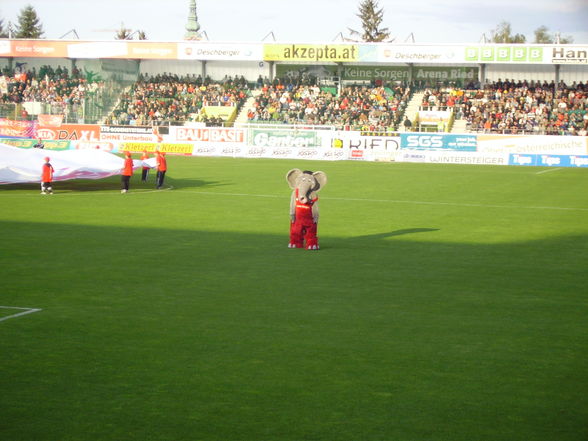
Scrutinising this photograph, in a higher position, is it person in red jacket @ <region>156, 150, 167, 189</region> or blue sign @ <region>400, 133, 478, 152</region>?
blue sign @ <region>400, 133, 478, 152</region>

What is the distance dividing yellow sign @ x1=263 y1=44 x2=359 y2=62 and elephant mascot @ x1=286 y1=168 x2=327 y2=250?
45.8 m

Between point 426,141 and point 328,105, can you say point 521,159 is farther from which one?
point 328,105

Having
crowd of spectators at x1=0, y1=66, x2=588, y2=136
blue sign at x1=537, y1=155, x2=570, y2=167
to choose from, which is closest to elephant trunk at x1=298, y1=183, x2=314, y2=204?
blue sign at x1=537, y1=155, x2=570, y2=167

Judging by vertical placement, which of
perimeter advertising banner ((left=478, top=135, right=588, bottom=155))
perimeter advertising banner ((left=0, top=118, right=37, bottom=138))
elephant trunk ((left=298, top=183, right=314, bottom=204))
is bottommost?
elephant trunk ((left=298, top=183, right=314, bottom=204))

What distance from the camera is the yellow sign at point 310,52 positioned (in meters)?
59.7

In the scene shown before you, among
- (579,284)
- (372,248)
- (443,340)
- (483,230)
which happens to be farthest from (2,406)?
(483,230)

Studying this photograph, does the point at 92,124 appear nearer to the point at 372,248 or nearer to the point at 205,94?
the point at 205,94

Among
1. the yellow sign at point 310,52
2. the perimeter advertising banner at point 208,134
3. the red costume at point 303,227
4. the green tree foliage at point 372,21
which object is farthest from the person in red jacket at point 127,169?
the green tree foliage at point 372,21

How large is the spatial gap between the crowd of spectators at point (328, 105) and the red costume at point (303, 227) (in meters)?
39.7

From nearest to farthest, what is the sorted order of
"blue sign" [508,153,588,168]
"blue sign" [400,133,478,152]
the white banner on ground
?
1. "blue sign" [508,153,588,168]
2. the white banner on ground
3. "blue sign" [400,133,478,152]

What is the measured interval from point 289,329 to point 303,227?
602 centimetres

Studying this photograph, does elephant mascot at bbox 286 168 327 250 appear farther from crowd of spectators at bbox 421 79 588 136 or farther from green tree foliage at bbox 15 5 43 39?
green tree foliage at bbox 15 5 43 39

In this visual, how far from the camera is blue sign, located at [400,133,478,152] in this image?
154 ft

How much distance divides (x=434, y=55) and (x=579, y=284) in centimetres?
4852
